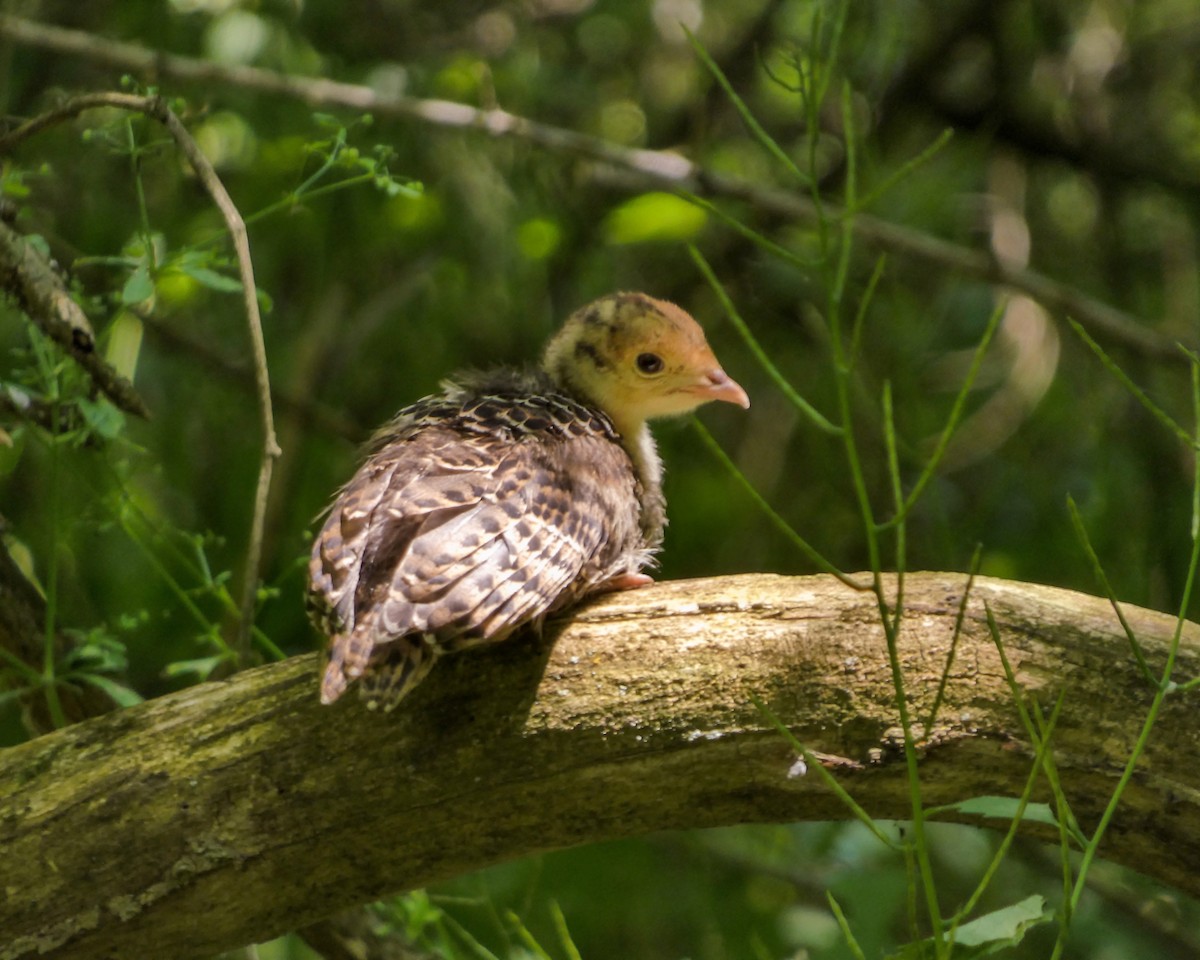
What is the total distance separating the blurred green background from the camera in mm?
5621

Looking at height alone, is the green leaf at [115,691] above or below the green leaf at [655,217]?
below

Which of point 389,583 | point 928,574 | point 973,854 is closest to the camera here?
point 389,583

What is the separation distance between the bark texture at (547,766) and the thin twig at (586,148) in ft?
7.86

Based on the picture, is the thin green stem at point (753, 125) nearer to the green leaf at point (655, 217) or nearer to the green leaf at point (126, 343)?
the green leaf at point (126, 343)

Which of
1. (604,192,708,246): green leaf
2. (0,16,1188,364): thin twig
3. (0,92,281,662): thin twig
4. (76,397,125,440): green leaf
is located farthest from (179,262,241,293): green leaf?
(604,192,708,246): green leaf

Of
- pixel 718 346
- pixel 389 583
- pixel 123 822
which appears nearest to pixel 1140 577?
pixel 718 346

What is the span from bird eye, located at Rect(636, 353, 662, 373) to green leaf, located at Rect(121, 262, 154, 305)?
1.70 meters

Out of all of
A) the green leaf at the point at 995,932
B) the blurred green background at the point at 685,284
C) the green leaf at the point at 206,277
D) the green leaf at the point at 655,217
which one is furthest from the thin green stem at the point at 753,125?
the green leaf at the point at 655,217

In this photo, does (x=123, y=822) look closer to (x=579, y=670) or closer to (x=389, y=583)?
(x=389, y=583)

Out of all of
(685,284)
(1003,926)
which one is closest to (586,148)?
(685,284)

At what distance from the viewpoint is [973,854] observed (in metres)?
5.79

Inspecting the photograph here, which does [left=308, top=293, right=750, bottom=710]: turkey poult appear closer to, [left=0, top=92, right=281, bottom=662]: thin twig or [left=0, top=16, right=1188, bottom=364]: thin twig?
[left=0, top=92, right=281, bottom=662]: thin twig

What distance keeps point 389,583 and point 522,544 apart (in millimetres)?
333

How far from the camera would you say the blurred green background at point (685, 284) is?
18.4ft
